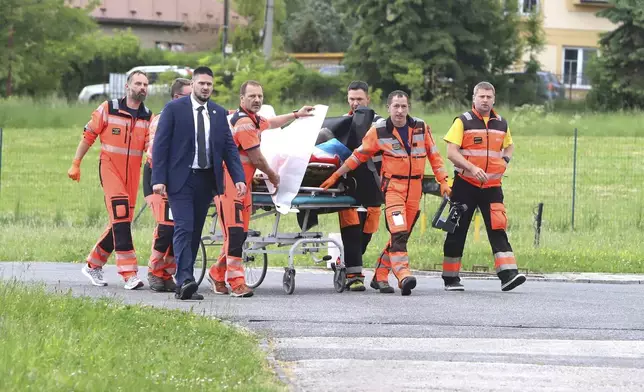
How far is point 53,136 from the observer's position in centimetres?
3641

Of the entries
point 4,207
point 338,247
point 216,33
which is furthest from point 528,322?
point 216,33

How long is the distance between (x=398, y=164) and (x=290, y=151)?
1.00 meters

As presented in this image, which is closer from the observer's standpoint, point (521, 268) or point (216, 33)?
point (521, 268)

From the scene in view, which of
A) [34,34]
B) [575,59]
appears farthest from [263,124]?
[575,59]

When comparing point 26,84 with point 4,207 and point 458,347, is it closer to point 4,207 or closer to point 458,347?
point 4,207

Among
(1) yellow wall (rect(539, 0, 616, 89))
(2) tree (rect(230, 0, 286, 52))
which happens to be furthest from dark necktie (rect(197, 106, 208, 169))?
(1) yellow wall (rect(539, 0, 616, 89))

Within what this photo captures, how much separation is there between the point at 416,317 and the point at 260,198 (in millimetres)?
2733

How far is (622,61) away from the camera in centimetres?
4712

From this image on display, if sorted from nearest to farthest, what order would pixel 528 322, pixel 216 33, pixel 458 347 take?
pixel 458 347 < pixel 528 322 < pixel 216 33

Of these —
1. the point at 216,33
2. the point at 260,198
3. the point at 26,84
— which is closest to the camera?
the point at 260,198

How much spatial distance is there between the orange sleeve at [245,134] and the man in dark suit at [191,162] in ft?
1.48

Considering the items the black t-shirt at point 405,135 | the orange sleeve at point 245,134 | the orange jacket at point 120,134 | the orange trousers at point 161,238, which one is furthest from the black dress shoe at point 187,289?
the black t-shirt at point 405,135

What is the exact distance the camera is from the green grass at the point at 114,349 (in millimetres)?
7930

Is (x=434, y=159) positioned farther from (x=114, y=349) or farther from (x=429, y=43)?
(x=429, y=43)
